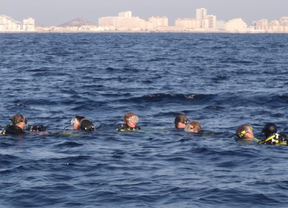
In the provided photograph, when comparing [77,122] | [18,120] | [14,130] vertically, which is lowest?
[14,130]

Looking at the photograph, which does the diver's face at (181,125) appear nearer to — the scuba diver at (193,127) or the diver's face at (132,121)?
the scuba diver at (193,127)

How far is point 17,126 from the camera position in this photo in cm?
1564

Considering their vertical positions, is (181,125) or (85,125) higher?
(85,125)

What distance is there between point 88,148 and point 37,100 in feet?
36.3

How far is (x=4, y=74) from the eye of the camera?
36.5 metres

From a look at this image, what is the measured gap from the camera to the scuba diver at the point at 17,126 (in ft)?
51.0

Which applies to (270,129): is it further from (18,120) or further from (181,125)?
(18,120)

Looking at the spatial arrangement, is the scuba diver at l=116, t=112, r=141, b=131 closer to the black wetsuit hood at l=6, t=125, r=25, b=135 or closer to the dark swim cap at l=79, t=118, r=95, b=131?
the dark swim cap at l=79, t=118, r=95, b=131

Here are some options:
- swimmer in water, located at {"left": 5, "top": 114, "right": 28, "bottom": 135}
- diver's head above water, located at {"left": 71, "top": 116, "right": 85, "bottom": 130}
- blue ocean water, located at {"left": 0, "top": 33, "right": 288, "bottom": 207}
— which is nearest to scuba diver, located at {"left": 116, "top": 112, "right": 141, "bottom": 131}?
blue ocean water, located at {"left": 0, "top": 33, "right": 288, "bottom": 207}

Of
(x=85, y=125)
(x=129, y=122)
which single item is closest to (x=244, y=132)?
(x=129, y=122)

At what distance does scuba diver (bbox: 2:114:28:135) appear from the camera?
15.6 metres

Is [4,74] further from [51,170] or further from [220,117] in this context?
[51,170]

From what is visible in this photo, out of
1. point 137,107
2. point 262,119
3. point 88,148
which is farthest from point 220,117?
point 88,148

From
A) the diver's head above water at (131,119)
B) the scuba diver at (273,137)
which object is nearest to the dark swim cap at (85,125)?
the diver's head above water at (131,119)
